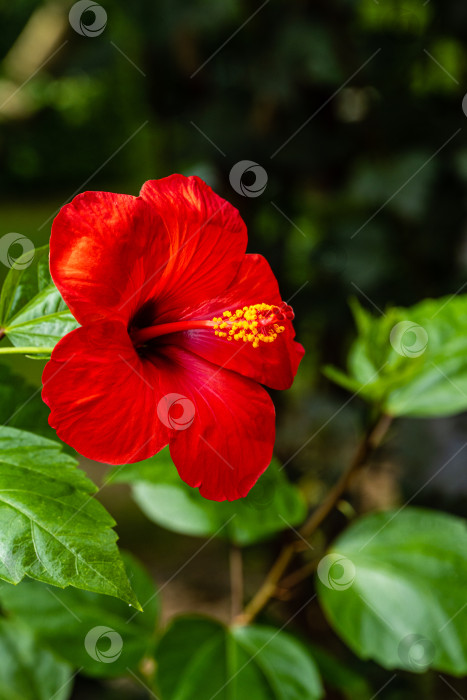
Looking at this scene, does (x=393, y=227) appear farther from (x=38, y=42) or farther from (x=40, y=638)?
(x=40, y=638)

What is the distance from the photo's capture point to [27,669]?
0.94m

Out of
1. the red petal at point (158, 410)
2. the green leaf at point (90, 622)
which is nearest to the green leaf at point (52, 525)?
the red petal at point (158, 410)

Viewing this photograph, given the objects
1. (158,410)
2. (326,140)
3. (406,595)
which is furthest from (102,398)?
(326,140)

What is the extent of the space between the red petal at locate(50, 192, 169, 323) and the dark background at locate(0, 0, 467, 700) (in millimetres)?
1170

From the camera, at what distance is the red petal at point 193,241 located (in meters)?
0.47

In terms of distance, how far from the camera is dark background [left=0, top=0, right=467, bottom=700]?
1668mm

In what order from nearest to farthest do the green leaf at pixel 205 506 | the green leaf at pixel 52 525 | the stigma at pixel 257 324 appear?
the green leaf at pixel 52 525 → the stigma at pixel 257 324 → the green leaf at pixel 205 506

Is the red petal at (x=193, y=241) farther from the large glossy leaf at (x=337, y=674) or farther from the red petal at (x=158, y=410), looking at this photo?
the large glossy leaf at (x=337, y=674)

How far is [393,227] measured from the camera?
1.80 metres

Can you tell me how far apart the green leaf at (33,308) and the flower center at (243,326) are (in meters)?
0.05

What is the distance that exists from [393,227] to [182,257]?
1402 millimetres

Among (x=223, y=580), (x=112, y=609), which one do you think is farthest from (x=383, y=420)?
(x=223, y=580)

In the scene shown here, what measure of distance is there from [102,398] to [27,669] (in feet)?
2.19

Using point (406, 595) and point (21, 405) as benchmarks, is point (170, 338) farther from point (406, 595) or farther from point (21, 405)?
point (406, 595)
